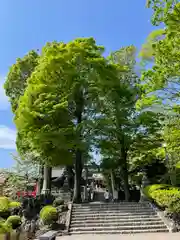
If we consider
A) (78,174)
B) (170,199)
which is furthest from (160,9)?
(78,174)

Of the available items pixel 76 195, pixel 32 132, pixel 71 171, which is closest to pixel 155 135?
pixel 76 195

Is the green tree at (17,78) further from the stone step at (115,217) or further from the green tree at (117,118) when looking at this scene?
the stone step at (115,217)

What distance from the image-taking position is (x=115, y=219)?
14.7 metres

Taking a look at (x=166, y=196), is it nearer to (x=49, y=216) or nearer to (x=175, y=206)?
(x=175, y=206)

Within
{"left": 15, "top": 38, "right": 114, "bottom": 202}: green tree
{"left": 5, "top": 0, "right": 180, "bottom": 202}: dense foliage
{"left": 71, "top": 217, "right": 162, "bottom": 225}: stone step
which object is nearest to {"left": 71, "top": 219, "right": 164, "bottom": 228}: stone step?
{"left": 71, "top": 217, "right": 162, "bottom": 225}: stone step

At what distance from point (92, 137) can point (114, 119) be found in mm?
2330

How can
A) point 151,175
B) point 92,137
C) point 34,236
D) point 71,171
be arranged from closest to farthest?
point 34,236 → point 92,137 → point 151,175 → point 71,171

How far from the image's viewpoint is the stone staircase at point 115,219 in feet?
43.6

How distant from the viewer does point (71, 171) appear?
29766mm

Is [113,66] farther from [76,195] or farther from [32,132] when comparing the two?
[76,195]

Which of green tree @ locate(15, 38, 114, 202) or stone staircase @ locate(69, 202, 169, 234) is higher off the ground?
green tree @ locate(15, 38, 114, 202)

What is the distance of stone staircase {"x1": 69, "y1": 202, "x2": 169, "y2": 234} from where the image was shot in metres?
13.3

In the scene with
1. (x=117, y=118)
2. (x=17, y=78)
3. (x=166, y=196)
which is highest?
(x=17, y=78)

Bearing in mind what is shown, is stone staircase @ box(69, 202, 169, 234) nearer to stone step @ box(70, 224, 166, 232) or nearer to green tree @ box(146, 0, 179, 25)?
stone step @ box(70, 224, 166, 232)
